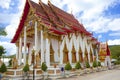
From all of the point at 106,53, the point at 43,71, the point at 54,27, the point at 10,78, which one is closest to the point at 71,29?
the point at 54,27

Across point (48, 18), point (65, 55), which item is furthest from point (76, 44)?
point (48, 18)

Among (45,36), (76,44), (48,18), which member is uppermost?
(48,18)

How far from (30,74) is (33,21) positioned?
20.3 feet

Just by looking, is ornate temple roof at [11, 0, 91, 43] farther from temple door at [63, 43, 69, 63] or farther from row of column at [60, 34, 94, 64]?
temple door at [63, 43, 69, 63]

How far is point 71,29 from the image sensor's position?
29.7 m

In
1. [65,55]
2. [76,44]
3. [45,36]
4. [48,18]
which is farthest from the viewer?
[76,44]

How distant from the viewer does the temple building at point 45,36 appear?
24.4 metres

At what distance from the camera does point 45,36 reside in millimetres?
24312

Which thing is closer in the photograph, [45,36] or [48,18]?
[45,36]

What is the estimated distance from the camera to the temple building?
24.4m

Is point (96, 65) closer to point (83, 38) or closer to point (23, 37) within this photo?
point (83, 38)

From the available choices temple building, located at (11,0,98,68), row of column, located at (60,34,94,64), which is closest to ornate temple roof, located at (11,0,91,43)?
temple building, located at (11,0,98,68)

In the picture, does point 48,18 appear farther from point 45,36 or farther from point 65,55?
point 65,55

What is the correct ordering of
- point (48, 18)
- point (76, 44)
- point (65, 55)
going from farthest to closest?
point (76, 44)
point (65, 55)
point (48, 18)
